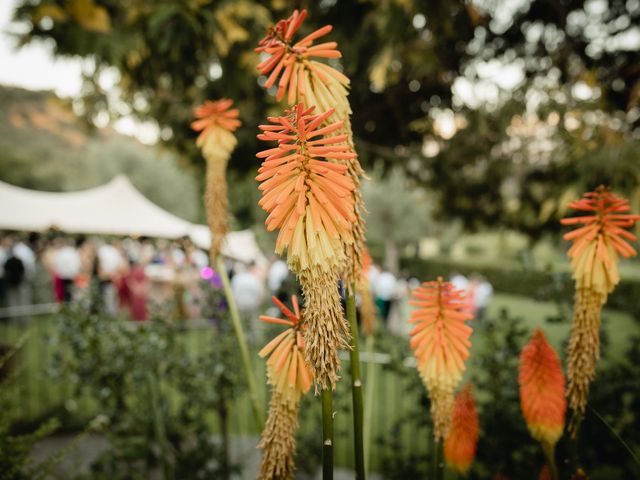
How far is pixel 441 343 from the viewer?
1562 millimetres

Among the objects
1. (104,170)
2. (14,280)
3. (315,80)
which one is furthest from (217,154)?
(104,170)

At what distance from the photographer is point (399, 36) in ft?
13.2

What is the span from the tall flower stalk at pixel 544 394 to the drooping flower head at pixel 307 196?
1.09m

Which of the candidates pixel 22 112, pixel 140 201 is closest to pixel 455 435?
pixel 140 201

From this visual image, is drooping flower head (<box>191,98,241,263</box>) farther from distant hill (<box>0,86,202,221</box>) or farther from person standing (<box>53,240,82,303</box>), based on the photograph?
distant hill (<box>0,86,202,221</box>)

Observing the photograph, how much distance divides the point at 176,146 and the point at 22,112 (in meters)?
62.5

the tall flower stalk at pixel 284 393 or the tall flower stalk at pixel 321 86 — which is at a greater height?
the tall flower stalk at pixel 321 86

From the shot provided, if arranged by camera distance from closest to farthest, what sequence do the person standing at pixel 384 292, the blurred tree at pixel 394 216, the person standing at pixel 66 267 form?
the person standing at pixel 66 267
the person standing at pixel 384 292
the blurred tree at pixel 394 216

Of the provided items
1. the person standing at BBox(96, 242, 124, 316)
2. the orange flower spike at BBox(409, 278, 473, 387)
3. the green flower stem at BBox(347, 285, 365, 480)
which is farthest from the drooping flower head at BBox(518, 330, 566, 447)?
the person standing at BBox(96, 242, 124, 316)

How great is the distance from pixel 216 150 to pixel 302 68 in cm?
120

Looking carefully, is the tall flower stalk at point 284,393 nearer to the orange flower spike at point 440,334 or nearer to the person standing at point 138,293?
the orange flower spike at point 440,334

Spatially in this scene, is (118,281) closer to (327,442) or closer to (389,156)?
(389,156)

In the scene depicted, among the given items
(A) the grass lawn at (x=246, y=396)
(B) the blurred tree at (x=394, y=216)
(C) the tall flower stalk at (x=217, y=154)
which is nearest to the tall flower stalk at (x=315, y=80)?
(C) the tall flower stalk at (x=217, y=154)

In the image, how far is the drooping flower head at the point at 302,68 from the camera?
112 cm
